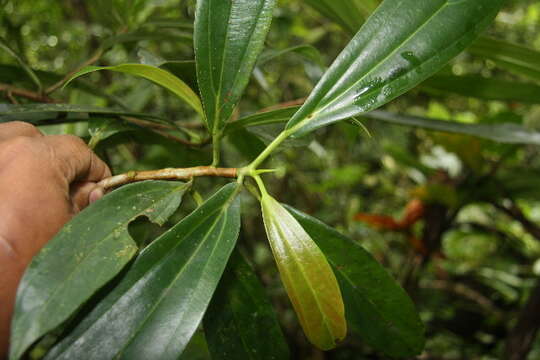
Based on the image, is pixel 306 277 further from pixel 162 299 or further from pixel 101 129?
pixel 101 129

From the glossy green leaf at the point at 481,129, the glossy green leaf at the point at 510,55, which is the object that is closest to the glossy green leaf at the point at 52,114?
the glossy green leaf at the point at 481,129

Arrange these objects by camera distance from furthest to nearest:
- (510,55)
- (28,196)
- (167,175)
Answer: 1. (510,55)
2. (167,175)
3. (28,196)

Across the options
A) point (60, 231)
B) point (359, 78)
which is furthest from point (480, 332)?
point (60, 231)

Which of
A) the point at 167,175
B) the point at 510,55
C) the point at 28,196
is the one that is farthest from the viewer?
the point at 510,55

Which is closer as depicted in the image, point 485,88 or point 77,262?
point 77,262

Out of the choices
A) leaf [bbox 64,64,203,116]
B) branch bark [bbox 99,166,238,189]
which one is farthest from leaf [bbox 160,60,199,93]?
branch bark [bbox 99,166,238,189]

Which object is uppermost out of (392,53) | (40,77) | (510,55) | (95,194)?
(510,55)

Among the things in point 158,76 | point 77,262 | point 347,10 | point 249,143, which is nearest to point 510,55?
point 347,10
